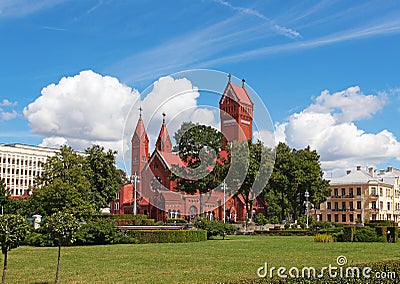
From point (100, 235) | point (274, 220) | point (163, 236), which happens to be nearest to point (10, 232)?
point (100, 235)

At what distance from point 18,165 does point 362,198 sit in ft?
265

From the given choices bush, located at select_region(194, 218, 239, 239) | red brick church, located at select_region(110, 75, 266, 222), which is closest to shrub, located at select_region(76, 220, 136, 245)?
bush, located at select_region(194, 218, 239, 239)

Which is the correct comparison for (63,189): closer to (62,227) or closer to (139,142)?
(139,142)

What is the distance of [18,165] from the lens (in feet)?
418

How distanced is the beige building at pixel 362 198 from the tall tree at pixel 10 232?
80.6 meters

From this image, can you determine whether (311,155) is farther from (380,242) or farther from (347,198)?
(380,242)

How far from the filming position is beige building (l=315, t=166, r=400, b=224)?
293 feet

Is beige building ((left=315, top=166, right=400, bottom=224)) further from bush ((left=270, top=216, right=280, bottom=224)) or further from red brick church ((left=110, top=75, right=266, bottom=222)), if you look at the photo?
bush ((left=270, top=216, right=280, bottom=224))

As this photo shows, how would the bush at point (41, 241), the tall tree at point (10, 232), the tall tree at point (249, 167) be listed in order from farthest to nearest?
1. the tall tree at point (249, 167)
2. the bush at point (41, 241)
3. the tall tree at point (10, 232)

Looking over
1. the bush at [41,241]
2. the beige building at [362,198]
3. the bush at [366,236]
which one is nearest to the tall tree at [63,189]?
the bush at [41,241]

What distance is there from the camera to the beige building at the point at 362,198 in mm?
89188

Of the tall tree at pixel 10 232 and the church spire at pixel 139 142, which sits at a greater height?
the church spire at pixel 139 142

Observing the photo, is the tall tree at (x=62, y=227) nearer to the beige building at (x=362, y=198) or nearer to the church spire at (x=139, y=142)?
the church spire at (x=139, y=142)

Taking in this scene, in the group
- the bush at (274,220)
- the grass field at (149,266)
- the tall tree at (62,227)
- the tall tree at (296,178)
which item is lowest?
the bush at (274,220)
